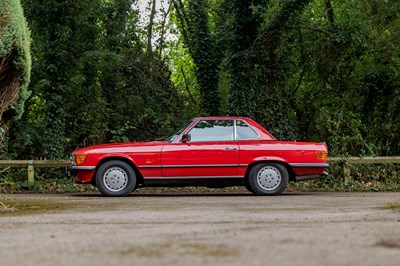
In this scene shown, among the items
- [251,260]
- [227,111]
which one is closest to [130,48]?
[227,111]

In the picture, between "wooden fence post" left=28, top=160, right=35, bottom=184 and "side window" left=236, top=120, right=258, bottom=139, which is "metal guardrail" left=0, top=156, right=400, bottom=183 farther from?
"side window" left=236, top=120, right=258, bottom=139

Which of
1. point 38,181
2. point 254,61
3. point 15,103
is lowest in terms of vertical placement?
point 38,181

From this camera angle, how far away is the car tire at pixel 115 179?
15016 millimetres

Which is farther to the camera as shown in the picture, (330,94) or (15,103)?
(330,94)

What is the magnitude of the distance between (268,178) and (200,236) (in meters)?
8.66

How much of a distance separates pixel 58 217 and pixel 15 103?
2.63 meters

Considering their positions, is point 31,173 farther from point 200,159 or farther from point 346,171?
point 346,171

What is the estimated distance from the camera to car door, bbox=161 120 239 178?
50.2 ft

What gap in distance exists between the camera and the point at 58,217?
9562 mm

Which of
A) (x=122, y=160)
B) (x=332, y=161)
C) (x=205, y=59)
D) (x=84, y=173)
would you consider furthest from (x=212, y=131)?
(x=205, y=59)

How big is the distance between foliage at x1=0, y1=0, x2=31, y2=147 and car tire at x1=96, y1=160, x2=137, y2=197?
11.8 feet

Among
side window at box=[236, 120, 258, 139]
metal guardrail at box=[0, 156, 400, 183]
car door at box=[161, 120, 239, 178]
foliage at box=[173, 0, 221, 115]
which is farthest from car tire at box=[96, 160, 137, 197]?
foliage at box=[173, 0, 221, 115]

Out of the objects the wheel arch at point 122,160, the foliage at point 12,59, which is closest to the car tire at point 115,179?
the wheel arch at point 122,160

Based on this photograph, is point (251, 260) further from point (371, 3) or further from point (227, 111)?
point (371, 3)
